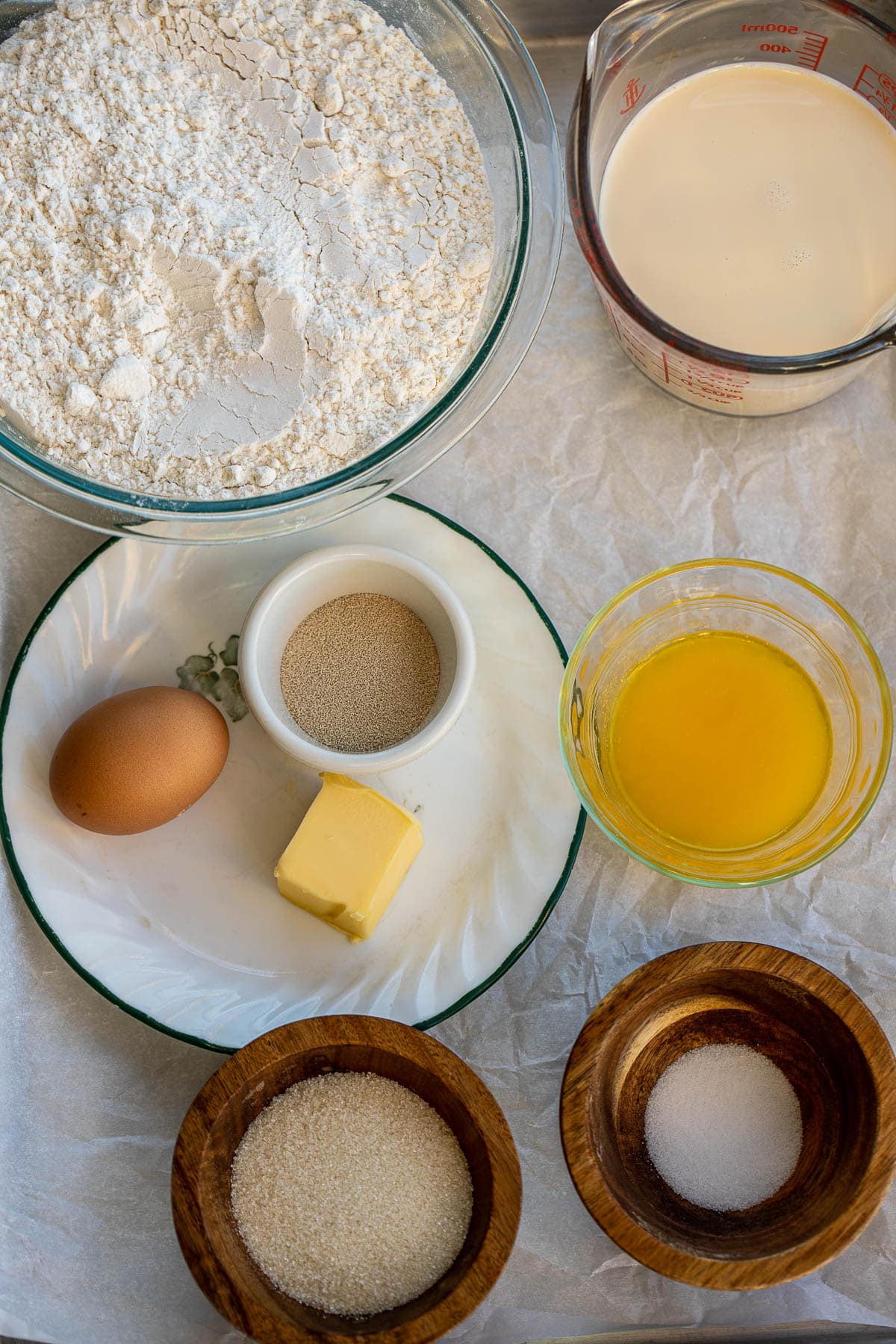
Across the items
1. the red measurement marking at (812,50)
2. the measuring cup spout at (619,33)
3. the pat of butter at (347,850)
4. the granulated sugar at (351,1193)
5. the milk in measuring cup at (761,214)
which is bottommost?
the granulated sugar at (351,1193)

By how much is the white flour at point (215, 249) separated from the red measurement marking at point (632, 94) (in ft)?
0.73

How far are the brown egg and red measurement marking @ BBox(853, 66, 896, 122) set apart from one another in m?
0.85

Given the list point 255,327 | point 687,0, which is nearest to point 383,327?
point 255,327

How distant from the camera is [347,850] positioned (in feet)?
3.19

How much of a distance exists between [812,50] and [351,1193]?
1130 mm

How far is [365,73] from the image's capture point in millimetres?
910

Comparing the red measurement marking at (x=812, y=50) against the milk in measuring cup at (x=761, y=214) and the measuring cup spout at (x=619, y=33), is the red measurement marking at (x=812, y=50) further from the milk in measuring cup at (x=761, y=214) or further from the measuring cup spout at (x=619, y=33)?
the measuring cup spout at (x=619, y=33)

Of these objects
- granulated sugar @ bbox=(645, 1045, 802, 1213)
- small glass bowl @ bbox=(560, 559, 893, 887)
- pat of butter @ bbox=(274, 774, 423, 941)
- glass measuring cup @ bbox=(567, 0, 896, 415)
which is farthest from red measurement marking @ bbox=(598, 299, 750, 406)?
granulated sugar @ bbox=(645, 1045, 802, 1213)

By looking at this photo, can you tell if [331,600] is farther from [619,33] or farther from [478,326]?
[619,33]

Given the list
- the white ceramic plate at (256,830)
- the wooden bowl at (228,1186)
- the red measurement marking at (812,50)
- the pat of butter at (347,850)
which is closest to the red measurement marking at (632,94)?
the red measurement marking at (812,50)

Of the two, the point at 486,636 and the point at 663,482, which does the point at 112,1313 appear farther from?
the point at 663,482

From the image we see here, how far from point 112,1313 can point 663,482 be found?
38.2 inches

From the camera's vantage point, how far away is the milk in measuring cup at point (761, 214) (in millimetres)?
986

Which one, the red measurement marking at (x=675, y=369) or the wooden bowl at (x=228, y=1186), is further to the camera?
the red measurement marking at (x=675, y=369)
